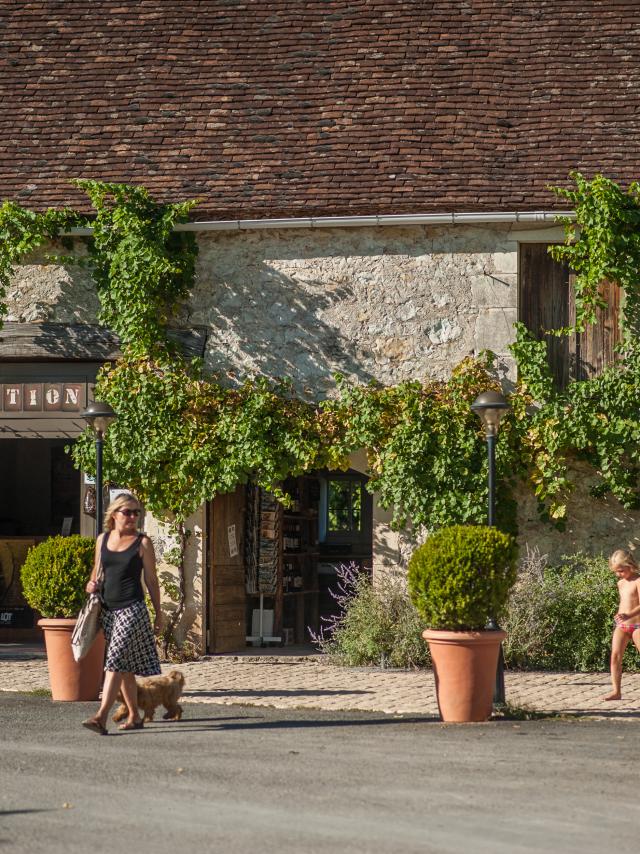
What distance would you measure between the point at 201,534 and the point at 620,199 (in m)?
5.60

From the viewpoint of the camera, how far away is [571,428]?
13.6m

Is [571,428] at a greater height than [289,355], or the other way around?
[289,355]

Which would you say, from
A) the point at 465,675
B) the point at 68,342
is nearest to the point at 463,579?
the point at 465,675

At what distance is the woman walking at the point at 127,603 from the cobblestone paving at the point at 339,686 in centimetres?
182

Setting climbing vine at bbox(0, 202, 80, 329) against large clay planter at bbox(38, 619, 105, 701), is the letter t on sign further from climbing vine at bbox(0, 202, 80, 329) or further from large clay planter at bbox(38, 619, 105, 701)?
large clay planter at bbox(38, 619, 105, 701)

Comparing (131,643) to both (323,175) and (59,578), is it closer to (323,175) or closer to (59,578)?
(59,578)

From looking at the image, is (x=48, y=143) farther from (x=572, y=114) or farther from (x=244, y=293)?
(x=572, y=114)

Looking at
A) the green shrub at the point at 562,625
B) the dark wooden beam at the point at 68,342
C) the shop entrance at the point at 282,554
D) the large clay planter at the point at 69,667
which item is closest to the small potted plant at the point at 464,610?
the large clay planter at the point at 69,667

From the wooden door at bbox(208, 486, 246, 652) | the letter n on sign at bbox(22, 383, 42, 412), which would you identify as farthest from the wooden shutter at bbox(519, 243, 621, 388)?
the letter n on sign at bbox(22, 383, 42, 412)

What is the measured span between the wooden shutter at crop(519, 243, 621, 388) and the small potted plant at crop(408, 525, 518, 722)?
4431 mm

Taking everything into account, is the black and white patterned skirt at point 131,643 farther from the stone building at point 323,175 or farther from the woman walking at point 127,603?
the stone building at point 323,175

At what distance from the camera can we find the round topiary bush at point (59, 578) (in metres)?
11.2

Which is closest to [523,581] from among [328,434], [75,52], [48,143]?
[328,434]

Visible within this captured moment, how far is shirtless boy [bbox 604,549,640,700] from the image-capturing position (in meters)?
11.0
